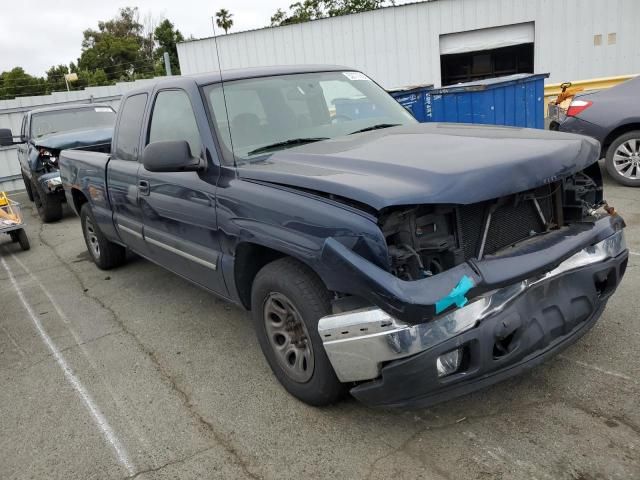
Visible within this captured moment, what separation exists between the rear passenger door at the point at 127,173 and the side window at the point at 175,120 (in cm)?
28

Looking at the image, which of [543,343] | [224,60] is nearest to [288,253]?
[543,343]

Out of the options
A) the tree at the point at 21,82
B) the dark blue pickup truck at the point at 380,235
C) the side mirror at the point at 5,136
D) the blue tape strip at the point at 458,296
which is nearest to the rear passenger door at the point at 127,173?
the dark blue pickup truck at the point at 380,235

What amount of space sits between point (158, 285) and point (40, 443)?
8.43 ft

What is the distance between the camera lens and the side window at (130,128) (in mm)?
4492

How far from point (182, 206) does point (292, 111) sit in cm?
99

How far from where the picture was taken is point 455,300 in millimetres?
2314

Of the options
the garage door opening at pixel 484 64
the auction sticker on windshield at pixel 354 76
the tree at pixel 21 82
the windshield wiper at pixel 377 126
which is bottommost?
the windshield wiper at pixel 377 126

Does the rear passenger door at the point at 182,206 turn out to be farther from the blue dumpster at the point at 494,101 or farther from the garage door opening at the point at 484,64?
the garage door opening at the point at 484,64

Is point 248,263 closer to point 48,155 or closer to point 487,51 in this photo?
point 48,155

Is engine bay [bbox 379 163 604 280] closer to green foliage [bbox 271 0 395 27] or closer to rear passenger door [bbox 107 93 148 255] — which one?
rear passenger door [bbox 107 93 148 255]

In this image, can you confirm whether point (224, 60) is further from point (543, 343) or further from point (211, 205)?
point (543, 343)

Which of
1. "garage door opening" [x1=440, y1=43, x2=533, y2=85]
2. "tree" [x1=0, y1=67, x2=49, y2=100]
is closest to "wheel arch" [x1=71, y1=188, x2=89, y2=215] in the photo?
"garage door opening" [x1=440, y1=43, x2=533, y2=85]

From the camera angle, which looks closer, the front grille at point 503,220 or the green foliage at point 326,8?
the front grille at point 503,220

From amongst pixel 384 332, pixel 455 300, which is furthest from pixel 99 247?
pixel 455 300
